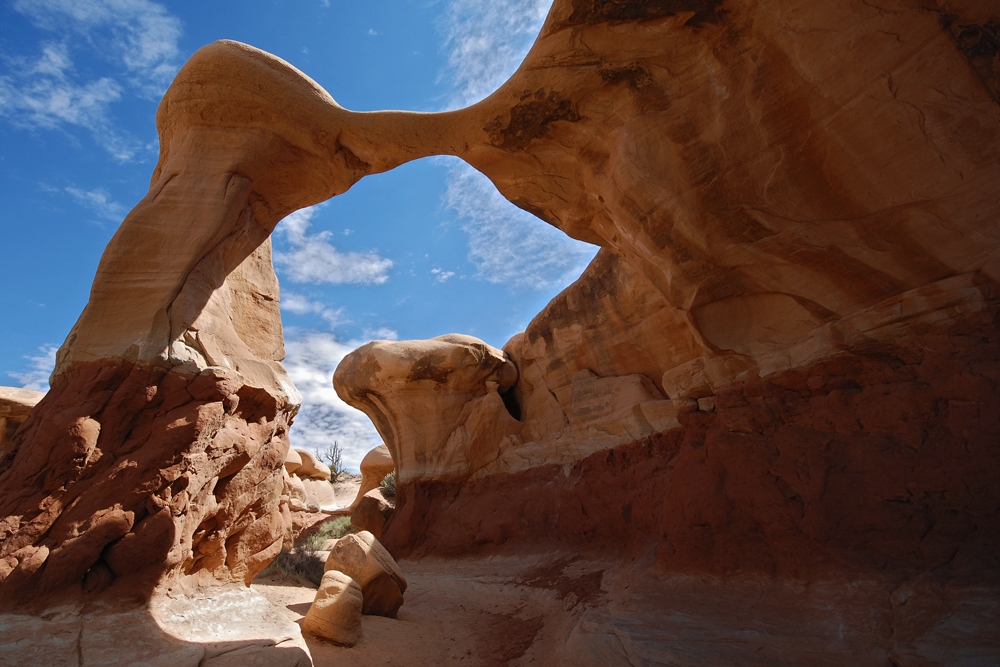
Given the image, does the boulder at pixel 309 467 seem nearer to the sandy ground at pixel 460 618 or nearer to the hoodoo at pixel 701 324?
the sandy ground at pixel 460 618

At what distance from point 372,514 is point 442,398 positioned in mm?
3623


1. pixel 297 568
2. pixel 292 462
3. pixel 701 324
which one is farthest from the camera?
pixel 292 462

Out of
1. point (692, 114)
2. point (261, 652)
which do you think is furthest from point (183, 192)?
point (692, 114)

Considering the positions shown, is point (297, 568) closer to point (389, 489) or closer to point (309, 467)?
point (389, 489)

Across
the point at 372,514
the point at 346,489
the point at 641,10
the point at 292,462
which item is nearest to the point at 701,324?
the point at 641,10

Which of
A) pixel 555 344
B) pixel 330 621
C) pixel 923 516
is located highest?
pixel 555 344

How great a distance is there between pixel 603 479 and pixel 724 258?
477 centimetres

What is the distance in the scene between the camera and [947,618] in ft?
11.5

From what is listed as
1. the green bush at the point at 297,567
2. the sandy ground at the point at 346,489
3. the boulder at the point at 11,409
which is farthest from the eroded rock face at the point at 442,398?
the sandy ground at the point at 346,489

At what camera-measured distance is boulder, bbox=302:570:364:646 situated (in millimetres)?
5320

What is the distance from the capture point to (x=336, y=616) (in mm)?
5379

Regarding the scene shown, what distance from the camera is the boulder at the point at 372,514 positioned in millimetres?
12961

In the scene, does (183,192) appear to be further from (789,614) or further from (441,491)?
(441,491)

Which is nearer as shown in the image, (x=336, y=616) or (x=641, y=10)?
(x=641, y=10)
